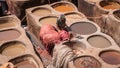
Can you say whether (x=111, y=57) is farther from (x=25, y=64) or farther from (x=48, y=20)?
(x=48, y=20)

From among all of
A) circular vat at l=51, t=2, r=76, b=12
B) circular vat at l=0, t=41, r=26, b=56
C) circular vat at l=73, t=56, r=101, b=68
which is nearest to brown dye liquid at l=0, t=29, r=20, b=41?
circular vat at l=0, t=41, r=26, b=56

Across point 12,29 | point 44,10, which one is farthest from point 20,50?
Result: point 44,10

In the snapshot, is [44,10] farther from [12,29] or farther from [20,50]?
[20,50]

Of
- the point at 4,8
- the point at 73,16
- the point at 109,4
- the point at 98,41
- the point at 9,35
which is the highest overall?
the point at 109,4

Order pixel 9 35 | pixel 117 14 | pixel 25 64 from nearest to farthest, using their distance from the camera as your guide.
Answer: pixel 25 64 < pixel 9 35 < pixel 117 14

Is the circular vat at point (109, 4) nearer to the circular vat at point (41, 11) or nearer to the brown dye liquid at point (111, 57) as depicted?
the circular vat at point (41, 11)

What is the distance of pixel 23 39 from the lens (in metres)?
9.72

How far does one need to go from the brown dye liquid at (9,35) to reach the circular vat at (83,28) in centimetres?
239

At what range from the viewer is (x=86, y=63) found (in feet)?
27.5

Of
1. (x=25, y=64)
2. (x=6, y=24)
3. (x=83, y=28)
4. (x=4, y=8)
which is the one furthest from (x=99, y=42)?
(x=4, y=8)

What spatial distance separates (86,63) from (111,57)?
108 cm

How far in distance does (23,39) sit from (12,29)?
105cm

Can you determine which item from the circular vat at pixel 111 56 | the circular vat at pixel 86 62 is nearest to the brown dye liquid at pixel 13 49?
the circular vat at pixel 86 62

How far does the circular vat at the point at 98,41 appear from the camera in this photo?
9.35 metres
